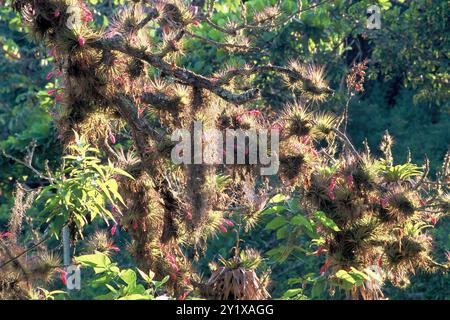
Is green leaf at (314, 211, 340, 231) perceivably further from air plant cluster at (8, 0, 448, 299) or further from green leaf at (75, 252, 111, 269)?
green leaf at (75, 252, 111, 269)

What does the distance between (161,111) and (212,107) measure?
25cm

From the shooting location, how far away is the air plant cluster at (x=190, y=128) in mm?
3830

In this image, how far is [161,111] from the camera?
13.1ft

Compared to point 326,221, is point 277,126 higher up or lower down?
higher up

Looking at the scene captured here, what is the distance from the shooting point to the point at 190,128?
3.81 m

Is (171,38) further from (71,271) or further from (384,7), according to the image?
(384,7)

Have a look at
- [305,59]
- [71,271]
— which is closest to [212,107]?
[71,271]

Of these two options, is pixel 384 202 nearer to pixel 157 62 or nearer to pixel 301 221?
pixel 301 221
